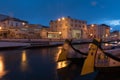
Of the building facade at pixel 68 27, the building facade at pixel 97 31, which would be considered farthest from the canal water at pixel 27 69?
the building facade at pixel 97 31

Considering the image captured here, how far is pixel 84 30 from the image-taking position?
104062 mm

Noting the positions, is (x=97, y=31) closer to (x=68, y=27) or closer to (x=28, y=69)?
(x=68, y=27)

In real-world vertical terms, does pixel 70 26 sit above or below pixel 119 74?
above

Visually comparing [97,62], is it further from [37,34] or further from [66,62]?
[37,34]

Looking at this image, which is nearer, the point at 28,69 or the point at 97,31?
the point at 28,69

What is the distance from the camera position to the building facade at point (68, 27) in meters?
A: 91.8

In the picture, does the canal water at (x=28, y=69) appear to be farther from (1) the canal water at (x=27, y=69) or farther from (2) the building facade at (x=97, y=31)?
(2) the building facade at (x=97, y=31)

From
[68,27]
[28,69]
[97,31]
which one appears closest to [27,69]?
[28,69]

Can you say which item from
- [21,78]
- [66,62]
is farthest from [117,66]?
[66,62]

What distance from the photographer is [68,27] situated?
9212cm

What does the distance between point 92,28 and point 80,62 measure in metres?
101

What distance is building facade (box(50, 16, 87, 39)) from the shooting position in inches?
3615

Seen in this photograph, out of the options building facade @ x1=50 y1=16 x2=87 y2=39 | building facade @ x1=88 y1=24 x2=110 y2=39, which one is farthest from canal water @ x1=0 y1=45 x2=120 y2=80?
building facade @ x1=88 y1=24 x2=110 y2=39

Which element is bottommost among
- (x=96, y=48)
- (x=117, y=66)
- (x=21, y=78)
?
(x=21, y=78)
